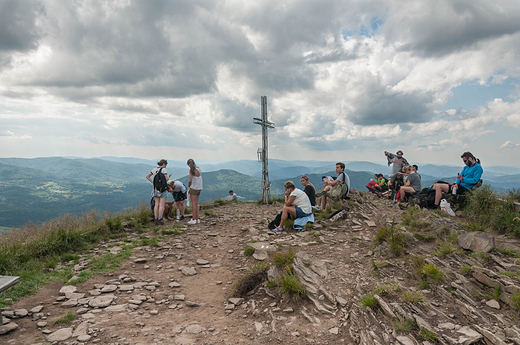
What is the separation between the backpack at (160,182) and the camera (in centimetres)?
1069

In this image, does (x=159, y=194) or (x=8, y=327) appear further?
(x=159, y=194)

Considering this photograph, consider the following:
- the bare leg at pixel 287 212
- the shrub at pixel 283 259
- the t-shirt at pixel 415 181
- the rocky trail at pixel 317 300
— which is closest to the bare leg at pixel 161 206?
the rocky trail at pixel 317 300

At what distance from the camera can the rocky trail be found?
3762 mm

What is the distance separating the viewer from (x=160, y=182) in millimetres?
10734

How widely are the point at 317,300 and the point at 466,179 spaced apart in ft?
27.2

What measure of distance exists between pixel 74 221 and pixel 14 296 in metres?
5.32

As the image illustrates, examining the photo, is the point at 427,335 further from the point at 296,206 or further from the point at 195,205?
the point at 195,205

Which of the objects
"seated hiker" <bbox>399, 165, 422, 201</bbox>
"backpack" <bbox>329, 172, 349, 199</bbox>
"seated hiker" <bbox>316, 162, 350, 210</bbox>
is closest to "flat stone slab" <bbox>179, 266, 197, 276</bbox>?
"backpack" <bbox>329, 172, 349, 199</bbox>

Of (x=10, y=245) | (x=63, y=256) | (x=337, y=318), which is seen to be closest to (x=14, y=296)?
(x=63, y=256)

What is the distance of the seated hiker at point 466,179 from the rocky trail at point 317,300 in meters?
2.31

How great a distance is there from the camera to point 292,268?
5902mm

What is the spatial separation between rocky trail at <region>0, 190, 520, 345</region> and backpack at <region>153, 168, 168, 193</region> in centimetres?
348

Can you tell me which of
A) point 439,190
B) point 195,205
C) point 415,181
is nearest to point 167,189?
point 195,205

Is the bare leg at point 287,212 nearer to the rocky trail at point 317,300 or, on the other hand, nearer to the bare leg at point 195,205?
the rocky trail at point 317,300
